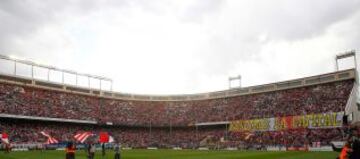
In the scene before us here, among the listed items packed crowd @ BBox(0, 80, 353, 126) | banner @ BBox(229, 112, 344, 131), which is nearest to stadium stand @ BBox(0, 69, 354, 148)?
packed crowd @ BBox(0, 80, 353, 126)

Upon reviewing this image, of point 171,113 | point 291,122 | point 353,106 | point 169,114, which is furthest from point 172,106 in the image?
point 353,106

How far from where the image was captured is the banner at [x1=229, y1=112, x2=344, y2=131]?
210 feet

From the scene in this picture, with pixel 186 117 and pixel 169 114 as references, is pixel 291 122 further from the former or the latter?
pixel 169 114

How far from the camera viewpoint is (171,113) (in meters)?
101

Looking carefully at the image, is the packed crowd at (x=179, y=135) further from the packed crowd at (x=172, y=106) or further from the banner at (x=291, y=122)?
the packed crowd at (x=172, y=106)

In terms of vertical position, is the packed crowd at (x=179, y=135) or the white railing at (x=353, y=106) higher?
the white railing at (x=353, y=106)

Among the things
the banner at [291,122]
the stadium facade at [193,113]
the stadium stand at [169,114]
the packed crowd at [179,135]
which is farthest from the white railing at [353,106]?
the packed crowd at [179,135]

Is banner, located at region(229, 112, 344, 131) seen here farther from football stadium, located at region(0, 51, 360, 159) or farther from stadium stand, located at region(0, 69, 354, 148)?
stadium stand, located at region(0, 69, 354, 148)

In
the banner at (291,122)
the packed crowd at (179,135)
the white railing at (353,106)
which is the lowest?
the packed crowd at (179,135)


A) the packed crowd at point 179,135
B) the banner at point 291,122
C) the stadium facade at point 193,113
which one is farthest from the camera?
the stadium facade at point 193,113

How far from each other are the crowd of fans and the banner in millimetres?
1145

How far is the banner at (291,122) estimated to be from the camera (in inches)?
2522

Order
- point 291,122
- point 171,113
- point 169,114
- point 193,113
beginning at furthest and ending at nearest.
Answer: point 171,113, point 169,114, point 193,113, point 291,122

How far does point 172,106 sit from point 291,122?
130 feet
